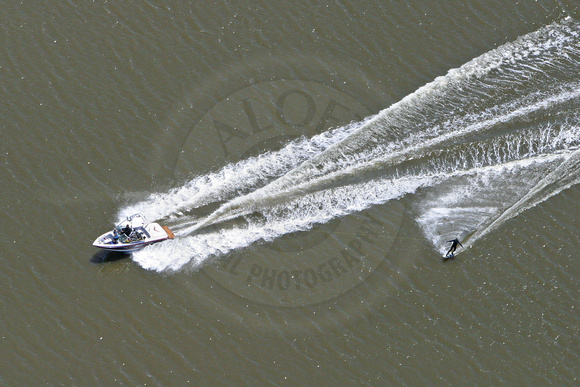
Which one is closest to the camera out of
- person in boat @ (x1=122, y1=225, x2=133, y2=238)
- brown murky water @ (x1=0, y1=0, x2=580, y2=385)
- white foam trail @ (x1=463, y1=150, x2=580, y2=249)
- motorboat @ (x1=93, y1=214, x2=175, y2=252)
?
brown murky water @ (x1=0, y1=0, x2=580, y2=385)

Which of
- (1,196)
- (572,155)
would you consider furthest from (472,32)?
(1,196)

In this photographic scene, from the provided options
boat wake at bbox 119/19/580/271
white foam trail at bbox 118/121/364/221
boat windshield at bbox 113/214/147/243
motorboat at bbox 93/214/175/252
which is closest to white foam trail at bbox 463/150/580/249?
boat wake at bbox 119/19/580/271

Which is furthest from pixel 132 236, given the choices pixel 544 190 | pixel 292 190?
pixel 544 190

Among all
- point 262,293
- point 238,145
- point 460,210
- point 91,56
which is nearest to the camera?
point 262,293

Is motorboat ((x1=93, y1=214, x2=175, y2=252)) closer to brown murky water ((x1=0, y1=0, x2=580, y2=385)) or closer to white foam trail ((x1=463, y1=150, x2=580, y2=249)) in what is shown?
brown murky water ((x1=0, y1=0, x2=580, y2=385))

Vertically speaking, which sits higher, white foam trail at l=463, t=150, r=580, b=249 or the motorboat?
white foam trail at l=463, t=150, r=580, b=249

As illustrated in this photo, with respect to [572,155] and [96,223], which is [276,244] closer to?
[96,223]

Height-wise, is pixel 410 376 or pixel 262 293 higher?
pixel 262 293
